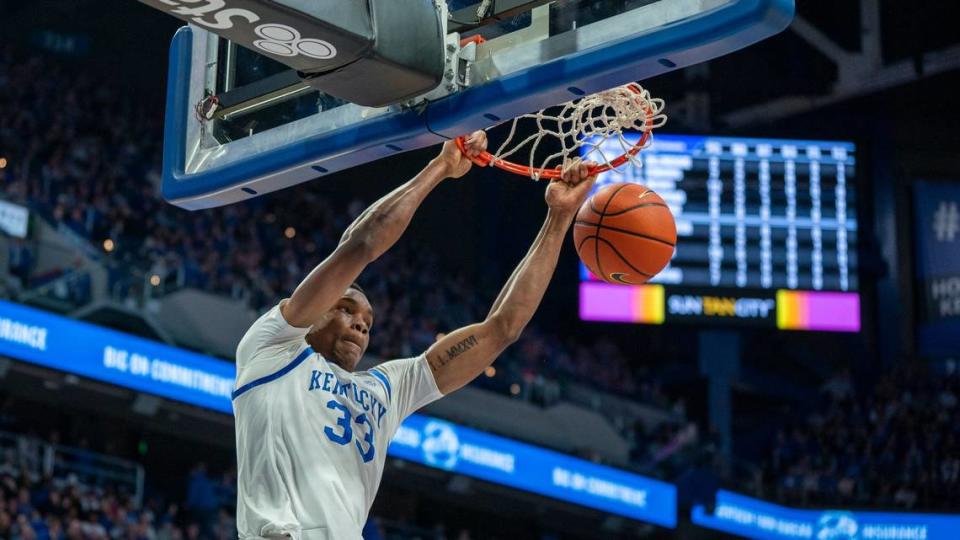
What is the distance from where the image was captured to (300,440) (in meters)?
3.99

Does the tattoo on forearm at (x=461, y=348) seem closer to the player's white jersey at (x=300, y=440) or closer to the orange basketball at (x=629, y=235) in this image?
the player's white jersey at (x=300, y=440)

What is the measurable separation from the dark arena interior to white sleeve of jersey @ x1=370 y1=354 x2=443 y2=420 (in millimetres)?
5882

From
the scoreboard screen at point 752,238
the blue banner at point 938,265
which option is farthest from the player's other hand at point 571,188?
the blue banner at point 938,265

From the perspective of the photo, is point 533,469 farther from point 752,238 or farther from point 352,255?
point 352,255

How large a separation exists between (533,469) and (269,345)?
1289 centimetres

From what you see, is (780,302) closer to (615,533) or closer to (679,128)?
(679,128)

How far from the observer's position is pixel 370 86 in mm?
4090

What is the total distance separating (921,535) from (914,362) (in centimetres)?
515

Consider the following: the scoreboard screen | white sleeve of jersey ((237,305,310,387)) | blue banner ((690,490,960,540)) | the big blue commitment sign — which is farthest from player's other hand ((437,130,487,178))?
blue banner ((690,490,960,540))

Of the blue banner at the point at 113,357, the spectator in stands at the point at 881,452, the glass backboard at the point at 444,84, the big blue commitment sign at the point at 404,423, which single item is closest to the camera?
the glass backboard at the point at 444,84

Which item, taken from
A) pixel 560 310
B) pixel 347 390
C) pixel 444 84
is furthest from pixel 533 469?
pixel 444 84

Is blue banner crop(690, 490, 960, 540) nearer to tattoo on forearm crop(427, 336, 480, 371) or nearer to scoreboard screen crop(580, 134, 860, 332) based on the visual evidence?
scoreboard screen crop(580, 134, 860, 332)

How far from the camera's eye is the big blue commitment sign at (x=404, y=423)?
12.7m

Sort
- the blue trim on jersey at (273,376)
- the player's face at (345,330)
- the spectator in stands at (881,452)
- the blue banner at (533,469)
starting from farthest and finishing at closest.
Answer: the spectator in stands at (881,452), the blue banner at (533,469), the player's face at (345,330), the blue trim on jersey at (273,376)
